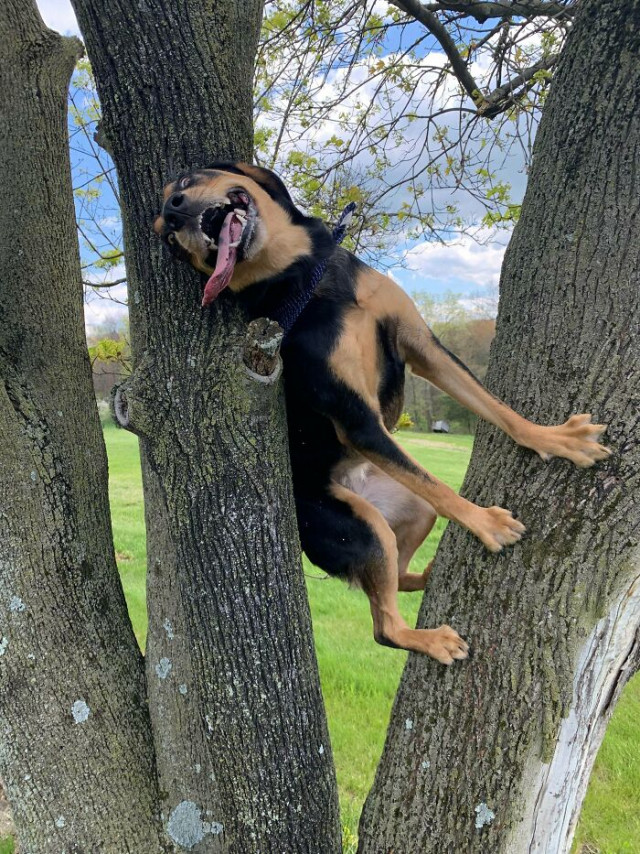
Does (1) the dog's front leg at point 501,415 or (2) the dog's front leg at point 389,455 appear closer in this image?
(1) the dog's front leg at point 501,415

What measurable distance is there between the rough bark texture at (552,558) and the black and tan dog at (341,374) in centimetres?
8

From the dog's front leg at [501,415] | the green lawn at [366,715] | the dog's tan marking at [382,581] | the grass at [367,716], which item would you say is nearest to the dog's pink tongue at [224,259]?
the dog's front leg at [501,415]

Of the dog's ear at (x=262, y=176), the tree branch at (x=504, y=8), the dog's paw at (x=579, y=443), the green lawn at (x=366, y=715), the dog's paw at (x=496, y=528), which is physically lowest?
the green lawn at (x=366, y=715)

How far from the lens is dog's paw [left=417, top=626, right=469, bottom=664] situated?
1.87 metres

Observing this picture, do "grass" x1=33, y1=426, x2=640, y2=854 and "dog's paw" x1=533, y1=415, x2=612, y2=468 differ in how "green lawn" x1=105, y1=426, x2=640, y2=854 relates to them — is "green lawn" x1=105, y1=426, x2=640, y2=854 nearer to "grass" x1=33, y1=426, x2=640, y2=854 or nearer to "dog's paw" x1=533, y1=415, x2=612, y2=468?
"grass" x1=33, y1=426, x2=640, y2=854

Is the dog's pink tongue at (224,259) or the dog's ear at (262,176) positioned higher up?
the dog's ear at (262,176)

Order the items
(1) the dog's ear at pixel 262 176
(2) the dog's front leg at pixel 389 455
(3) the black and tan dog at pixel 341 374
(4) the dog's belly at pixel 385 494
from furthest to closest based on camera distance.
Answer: (4) the dog's belly at pixel 385 494 < (1) the dog's ear at pixel 262 176 < (2) the dog's front leg at pixel 389 455 < (3) the black and tan dog at pixel 341 374

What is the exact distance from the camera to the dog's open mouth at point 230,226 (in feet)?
6.93

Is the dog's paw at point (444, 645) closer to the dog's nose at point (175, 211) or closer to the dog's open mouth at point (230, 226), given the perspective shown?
the dog's open mouth at point (230, 226)

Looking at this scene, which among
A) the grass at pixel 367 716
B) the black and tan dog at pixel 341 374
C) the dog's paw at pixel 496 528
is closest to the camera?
the dog's paw at pixel 496 528

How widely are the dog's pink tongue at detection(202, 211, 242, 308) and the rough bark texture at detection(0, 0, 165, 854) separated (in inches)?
37.6

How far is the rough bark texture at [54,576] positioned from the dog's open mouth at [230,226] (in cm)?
94

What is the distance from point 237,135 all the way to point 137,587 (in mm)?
6598

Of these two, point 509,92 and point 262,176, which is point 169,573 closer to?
point 262,176
